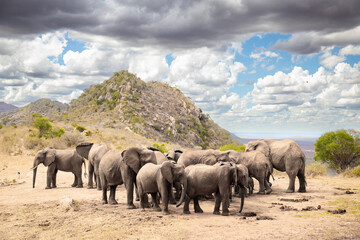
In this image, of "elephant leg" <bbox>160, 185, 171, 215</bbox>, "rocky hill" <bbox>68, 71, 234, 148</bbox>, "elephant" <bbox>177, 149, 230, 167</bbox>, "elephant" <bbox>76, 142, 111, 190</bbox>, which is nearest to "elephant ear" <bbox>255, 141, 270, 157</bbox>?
"elephant" <bbox>177, 149, 230, 167</bbox>

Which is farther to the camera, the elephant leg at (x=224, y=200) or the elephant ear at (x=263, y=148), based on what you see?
the elephant ear at (x=263, y=148)

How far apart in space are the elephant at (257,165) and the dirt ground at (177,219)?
0.78m

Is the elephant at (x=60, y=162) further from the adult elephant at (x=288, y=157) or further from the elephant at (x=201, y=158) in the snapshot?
the adult elephant at (x=288, y=157)

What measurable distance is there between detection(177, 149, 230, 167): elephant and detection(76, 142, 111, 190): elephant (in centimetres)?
379

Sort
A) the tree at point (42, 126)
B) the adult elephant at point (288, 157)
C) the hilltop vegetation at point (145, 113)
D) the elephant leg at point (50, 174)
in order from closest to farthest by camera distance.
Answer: the adult elephant at point (288, 157) → the elephant leg at point (50, 174) → the tree at point (42, 126) → the hilltop vegetation at point (145, 113)

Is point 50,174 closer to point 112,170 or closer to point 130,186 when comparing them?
point 112,170

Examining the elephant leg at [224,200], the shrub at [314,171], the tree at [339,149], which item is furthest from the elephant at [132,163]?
the tree at [339,149]

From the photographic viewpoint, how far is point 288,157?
17.0m

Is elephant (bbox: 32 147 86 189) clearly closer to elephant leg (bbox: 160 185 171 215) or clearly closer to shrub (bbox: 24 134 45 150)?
elephant leg (bbox: 160 185 171 215)

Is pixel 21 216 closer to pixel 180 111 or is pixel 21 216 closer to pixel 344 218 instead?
pixel 344 218

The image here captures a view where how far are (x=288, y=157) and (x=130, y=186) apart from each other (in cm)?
872

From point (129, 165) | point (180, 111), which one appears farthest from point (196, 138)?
point (129, 165)

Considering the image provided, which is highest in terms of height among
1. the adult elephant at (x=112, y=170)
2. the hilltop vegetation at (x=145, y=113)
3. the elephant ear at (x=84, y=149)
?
the hilltop vegetation at (x=145, y=113)

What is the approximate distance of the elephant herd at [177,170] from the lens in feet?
37.0
